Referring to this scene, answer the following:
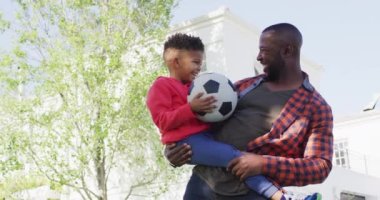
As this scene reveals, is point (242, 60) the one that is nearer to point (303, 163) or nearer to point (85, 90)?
point (85, 90)

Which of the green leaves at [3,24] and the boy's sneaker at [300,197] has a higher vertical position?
the green leaves at [3,24]

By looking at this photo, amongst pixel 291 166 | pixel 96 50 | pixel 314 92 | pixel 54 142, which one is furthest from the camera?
pixel 96 50

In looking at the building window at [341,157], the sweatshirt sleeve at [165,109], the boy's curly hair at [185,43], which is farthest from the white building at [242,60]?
the sweatshirt sleeve at [165,109]

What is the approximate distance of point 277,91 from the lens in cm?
217

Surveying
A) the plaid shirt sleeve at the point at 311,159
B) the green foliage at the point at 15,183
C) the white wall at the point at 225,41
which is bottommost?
the green foliage at the point at 15,183

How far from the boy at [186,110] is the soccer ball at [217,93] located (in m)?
0.02

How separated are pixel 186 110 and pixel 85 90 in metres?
9.84

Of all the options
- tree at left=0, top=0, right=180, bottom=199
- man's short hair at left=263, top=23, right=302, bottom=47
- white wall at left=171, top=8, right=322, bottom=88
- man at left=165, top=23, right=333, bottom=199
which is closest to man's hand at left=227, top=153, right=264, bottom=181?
man at left=165, top=23, right=333, bottom=199

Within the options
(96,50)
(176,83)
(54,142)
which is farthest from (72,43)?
(176,83)

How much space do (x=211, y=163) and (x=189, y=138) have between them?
126 mm

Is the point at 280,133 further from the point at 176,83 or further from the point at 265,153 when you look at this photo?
the point at 176,83

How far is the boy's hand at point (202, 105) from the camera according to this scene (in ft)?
6.86

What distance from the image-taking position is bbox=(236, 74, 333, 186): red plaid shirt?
2020 mm

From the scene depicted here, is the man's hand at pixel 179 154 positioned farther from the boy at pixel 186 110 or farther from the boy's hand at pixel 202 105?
the boy's hand at pixel 202 105
